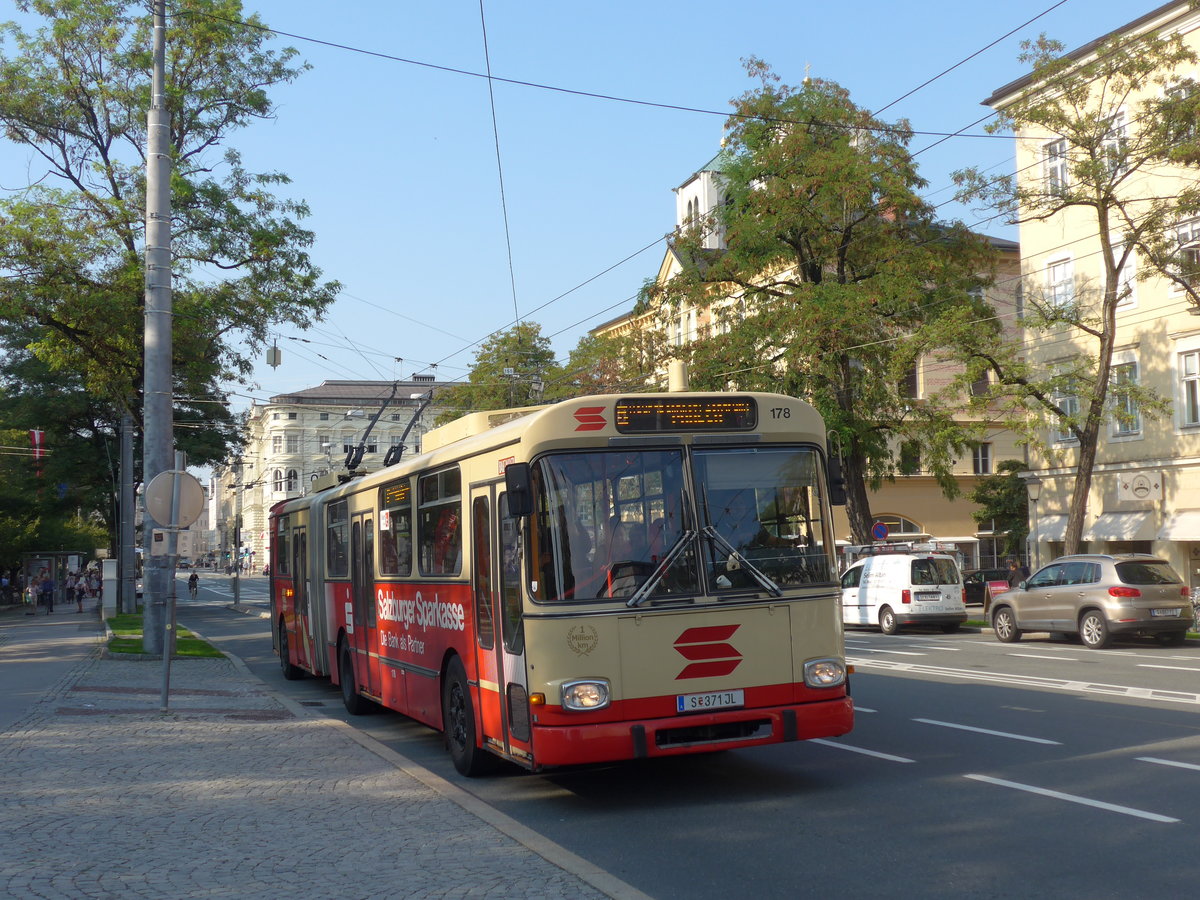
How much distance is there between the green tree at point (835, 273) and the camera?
34.5 metres

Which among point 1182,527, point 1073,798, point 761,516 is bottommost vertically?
point 1073,798

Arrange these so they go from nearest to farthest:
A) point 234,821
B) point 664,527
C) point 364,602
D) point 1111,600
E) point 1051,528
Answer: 1. point 234,821
2. point 664,527
3. point 364,602
4. point 1111,600
5. point 1051,528

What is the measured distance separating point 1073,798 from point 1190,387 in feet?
92.2

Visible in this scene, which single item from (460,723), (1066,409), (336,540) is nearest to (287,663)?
(336,540)

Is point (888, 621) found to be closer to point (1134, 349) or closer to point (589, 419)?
point (1134, 349)

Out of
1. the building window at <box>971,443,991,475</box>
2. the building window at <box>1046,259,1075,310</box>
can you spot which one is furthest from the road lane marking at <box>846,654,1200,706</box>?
the building window at <box>971,443,991,475</box>

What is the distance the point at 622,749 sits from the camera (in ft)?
27.9

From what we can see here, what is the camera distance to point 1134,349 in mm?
35062

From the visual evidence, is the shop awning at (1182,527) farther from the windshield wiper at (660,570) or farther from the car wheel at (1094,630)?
the windshield wiper at (660,570)

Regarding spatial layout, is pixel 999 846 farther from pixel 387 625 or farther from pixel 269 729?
pixel 269 729

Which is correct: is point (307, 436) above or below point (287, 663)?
above

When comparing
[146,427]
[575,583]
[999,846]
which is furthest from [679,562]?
[146,427]

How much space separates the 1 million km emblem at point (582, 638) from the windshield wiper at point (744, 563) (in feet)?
3.46

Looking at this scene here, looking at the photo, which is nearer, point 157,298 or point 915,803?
point 915,803
